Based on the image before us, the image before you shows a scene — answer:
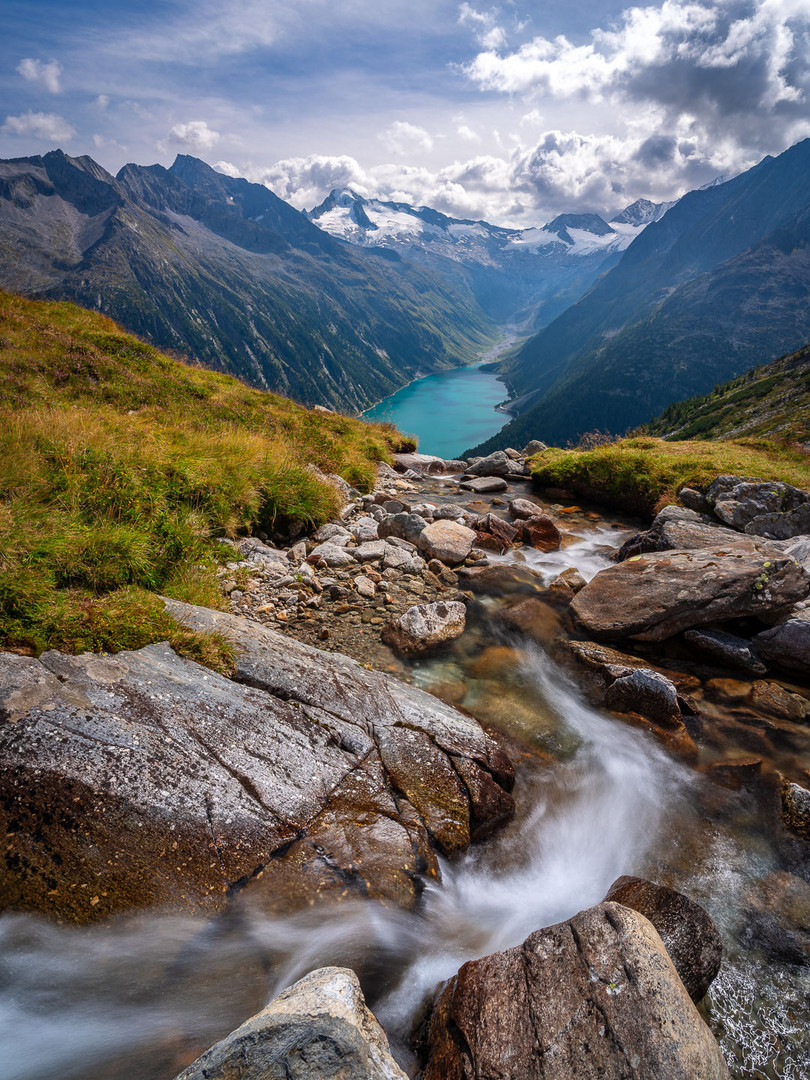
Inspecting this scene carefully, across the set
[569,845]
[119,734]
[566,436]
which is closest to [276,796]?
[119,734]

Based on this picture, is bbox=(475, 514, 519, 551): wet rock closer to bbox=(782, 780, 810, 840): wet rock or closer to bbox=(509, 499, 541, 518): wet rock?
bbox=(509, 499, 541, 518): wet rock

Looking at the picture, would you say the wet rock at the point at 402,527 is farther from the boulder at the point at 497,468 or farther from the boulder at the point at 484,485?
the boulder at the point at 497,468

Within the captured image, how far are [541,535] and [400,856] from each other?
1159 centimetres

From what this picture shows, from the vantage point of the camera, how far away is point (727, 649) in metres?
9.45

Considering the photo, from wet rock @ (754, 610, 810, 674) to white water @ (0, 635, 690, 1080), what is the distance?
4.86m

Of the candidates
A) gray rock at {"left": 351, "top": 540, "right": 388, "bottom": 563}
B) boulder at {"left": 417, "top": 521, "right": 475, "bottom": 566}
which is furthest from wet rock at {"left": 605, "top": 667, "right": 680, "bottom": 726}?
gray rock at {"left": 351, "top": 540, "right": 388, "bottom": 563}

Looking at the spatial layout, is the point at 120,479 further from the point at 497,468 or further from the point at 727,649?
the point at 497,468

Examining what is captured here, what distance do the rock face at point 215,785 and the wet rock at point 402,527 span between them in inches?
285

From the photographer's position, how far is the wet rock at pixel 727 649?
9.34 metres

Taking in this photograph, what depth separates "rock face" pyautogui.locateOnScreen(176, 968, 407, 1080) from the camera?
2742mm

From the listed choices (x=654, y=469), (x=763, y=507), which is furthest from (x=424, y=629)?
(x=654, y=469)

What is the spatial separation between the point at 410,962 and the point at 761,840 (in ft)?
16.4

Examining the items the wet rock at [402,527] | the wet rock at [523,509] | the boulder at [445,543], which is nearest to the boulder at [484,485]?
the wet rock at [523,509]

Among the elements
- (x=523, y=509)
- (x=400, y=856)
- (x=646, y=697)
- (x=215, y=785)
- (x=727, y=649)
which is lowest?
(x=400, y=856)
